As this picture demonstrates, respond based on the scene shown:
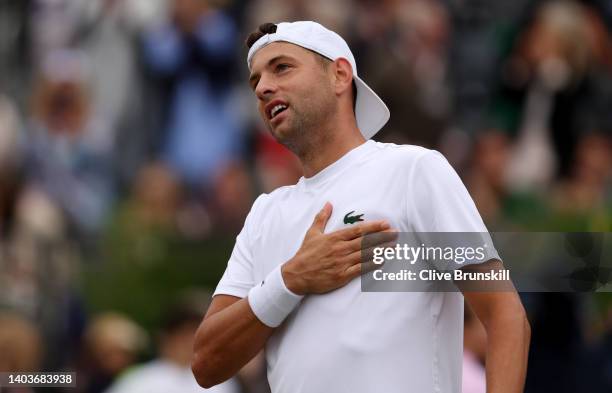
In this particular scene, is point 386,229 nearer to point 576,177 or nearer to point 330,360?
point 330,360

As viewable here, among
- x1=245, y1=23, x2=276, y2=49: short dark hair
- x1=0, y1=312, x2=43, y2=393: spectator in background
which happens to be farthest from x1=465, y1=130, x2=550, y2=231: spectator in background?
x1=245, y1=23, x2=276, y2=49: short dark hair

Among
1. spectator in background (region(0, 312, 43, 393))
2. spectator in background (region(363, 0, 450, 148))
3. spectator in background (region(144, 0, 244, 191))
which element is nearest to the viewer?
spectator in background (region(0, 312, 43, 393))

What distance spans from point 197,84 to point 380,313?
762 centimetres

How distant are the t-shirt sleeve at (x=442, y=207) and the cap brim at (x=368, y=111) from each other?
513 mm

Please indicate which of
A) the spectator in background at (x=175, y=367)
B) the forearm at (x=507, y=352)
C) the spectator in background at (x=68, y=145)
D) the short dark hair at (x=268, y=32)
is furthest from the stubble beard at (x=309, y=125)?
the spectator in background at (x=68, y=145)

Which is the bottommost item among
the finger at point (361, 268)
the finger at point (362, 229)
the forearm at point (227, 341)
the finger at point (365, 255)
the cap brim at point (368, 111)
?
the forearm at point (227, 341)

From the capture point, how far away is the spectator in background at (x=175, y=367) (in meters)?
8.04

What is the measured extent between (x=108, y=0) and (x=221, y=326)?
8.01 meters

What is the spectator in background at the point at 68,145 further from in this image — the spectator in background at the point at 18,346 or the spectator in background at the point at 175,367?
the spectator in background at the point at 175,367

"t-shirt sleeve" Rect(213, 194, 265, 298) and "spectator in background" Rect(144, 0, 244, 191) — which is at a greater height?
"spectator in background" Rect(144, 0, 244, 191)

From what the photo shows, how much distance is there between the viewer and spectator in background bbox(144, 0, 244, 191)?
1165 centimetres

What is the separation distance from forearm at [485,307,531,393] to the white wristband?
0.64 meters

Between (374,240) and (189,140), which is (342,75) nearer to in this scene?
(374,240)

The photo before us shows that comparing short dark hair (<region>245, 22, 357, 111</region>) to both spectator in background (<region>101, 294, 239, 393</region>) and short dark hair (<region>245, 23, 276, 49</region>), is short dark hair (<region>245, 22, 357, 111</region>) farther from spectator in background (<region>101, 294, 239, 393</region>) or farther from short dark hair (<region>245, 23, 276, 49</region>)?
spectator in background (<region>101, 294, 239, 393</region>)
